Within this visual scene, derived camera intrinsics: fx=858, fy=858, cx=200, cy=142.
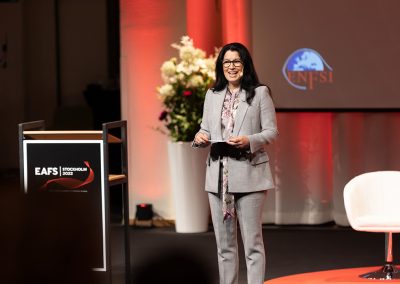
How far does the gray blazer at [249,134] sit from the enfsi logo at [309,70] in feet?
11.9

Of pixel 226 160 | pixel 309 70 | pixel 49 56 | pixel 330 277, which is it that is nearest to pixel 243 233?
pixel 226 160

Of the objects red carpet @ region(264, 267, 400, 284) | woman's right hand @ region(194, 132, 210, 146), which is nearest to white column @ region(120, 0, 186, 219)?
red carpet @ region(264, 267, 400, 284)

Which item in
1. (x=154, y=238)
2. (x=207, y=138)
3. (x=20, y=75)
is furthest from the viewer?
(x=20, y=75)

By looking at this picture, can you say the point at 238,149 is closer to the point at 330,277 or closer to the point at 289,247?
the point at 330,277

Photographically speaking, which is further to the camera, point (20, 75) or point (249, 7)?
point (20, 75)

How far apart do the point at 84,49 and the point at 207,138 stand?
9155mm

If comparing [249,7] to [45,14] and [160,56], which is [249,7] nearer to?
[160,56]

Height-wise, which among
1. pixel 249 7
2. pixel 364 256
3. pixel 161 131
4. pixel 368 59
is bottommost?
pixel 364 256

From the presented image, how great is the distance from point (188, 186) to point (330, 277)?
2399 mm

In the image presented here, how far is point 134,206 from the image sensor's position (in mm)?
8398

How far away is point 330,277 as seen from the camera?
570cm

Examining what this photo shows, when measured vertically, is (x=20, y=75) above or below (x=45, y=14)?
below

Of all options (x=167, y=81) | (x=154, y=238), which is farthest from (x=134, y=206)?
(x=167, y=81)

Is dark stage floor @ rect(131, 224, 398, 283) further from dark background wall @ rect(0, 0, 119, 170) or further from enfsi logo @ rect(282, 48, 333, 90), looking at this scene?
dark background wall @ rect(0, 0, 119, 170)
